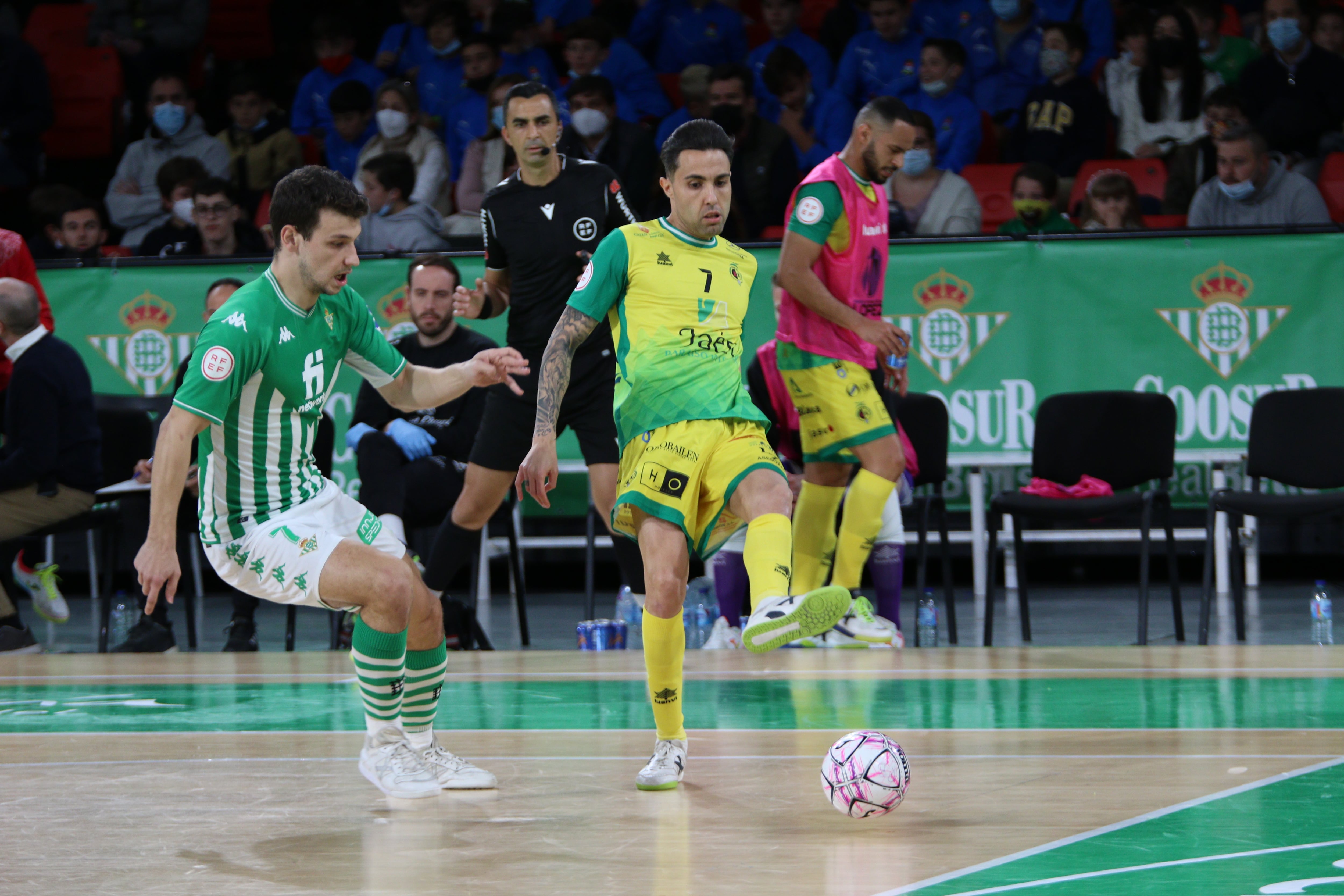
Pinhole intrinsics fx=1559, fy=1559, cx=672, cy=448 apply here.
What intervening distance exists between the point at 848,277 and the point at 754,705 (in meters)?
2.03

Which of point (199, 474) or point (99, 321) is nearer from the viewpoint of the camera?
point (199, 474)

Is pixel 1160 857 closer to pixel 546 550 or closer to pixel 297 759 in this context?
pixel 297 759

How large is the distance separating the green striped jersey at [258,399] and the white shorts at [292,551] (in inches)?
1.7

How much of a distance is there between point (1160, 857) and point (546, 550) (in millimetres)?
6619

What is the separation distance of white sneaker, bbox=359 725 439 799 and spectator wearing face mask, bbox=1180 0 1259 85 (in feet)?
29.6

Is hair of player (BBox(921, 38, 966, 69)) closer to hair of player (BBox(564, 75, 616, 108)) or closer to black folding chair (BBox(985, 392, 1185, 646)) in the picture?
hair of player (BBox(564, 75, 616, 108))

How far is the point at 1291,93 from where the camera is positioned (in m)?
10.8

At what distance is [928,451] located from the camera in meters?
8.15

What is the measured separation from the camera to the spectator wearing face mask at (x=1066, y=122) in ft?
35.8

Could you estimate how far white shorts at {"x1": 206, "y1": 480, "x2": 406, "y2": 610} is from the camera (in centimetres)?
427

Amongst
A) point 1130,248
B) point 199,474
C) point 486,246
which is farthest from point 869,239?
point 199,474

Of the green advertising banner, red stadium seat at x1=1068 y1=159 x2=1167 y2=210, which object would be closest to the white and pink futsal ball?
the green advertising banner

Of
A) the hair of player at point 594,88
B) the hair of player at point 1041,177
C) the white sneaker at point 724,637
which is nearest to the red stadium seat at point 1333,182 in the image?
the hair of player at point 1041,177

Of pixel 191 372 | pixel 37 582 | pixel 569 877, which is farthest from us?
pixel 37 582
